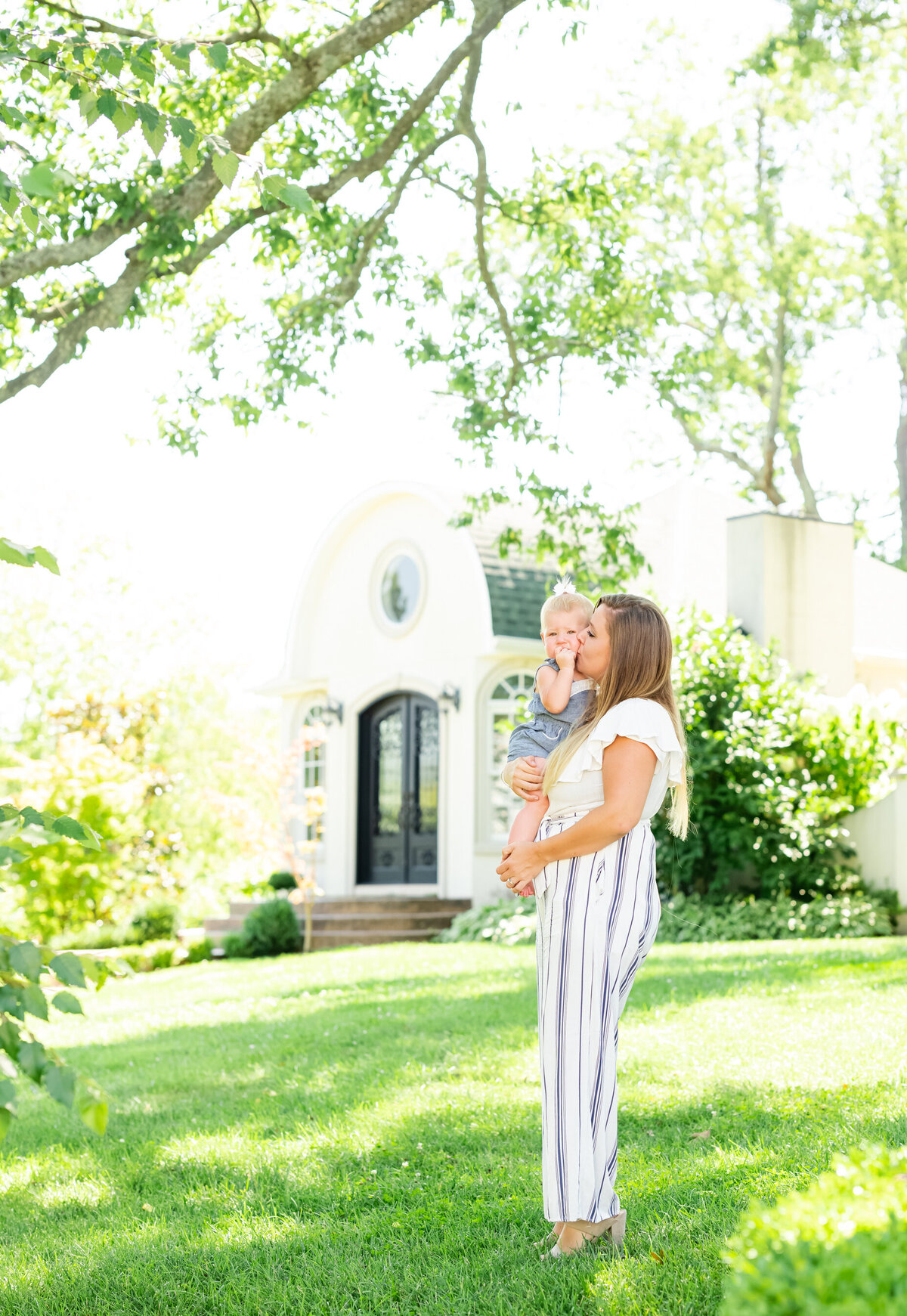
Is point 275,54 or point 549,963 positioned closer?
point 549,963

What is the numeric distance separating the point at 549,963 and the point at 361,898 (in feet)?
41.5

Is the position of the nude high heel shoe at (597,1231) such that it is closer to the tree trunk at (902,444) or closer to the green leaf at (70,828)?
the green leaf at (70,828)

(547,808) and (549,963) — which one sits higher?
(547,808)

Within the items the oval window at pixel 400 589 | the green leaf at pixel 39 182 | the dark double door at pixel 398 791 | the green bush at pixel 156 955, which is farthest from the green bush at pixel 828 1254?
the oval window at pixel 400 589

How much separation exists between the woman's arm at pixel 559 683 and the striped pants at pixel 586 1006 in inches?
17.5

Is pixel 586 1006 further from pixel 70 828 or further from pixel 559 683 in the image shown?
pixel 70 828

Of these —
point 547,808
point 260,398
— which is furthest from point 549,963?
point 260,398

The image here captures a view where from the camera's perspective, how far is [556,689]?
3594 millimetres

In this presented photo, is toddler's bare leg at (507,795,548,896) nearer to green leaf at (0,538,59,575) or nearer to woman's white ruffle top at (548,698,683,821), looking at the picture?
woman's white ruffle top at (548,698,683,821)

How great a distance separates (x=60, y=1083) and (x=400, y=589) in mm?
15633

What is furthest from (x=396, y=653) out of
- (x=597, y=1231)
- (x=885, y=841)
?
(x=597, y=1231)

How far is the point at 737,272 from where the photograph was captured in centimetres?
2195

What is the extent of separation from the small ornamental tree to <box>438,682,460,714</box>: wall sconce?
13.7 metres

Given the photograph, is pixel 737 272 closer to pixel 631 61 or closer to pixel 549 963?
pixel 631 61
